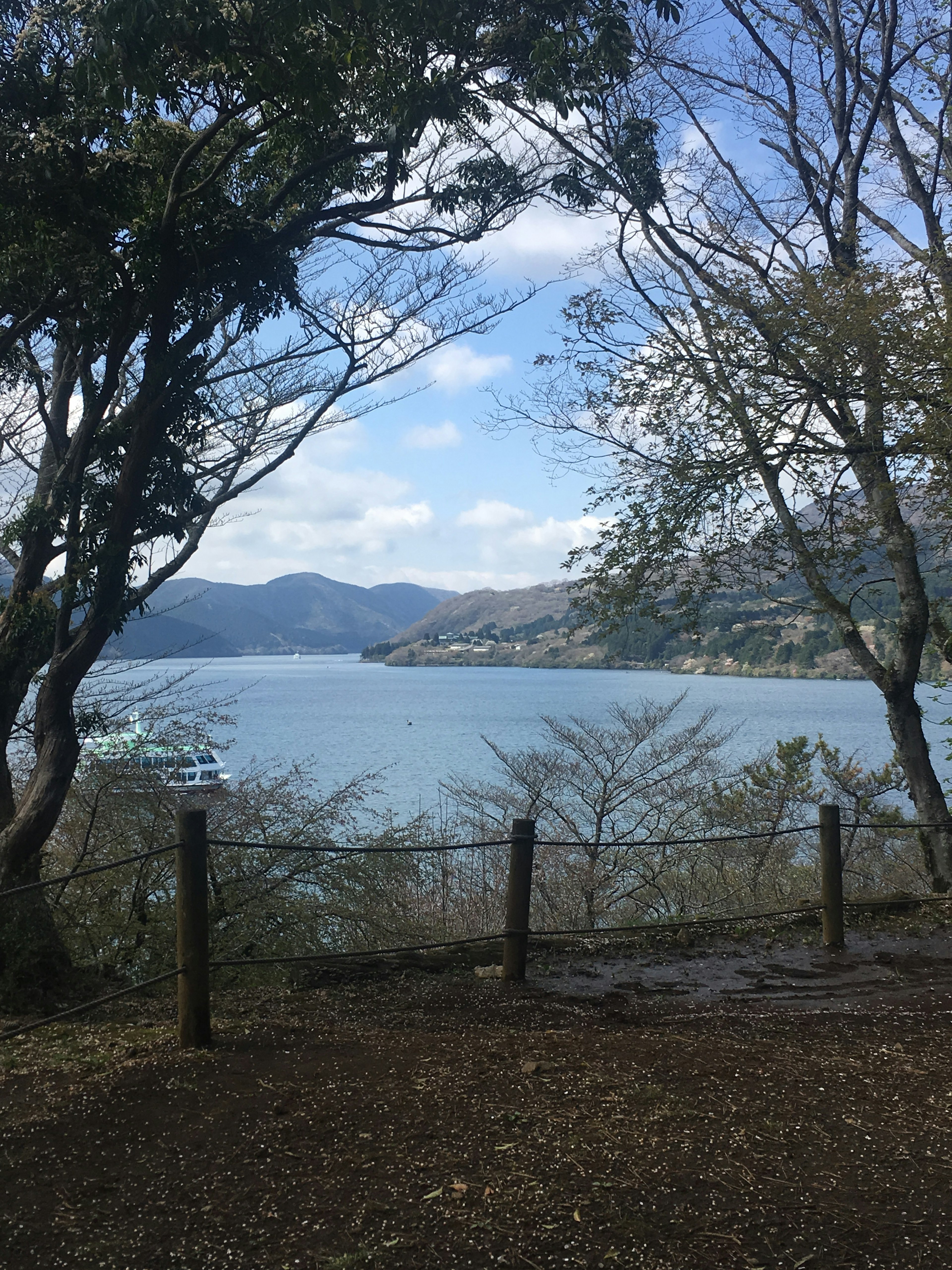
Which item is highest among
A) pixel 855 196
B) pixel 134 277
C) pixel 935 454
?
pixel 855 196

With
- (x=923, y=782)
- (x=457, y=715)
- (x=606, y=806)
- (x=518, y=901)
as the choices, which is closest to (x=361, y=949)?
(x=518, y=901)

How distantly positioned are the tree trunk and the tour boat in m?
7.59

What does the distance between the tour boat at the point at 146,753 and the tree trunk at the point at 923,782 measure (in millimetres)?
7593

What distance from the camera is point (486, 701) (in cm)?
6212

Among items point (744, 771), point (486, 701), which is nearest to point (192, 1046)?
point (744, 771)

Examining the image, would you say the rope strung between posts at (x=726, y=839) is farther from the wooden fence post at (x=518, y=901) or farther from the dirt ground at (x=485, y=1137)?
the dirt ground at (x=485, y=1137)

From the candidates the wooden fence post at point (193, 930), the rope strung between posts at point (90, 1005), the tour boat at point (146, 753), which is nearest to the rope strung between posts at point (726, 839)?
the wooden fence post at point (193, 930)

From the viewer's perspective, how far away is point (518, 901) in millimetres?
5516

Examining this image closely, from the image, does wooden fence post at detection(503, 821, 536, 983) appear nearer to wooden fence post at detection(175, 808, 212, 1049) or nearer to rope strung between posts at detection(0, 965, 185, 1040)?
wooden fence post at detection(175, 808, 212, 1049)

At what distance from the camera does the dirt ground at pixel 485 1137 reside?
2.67 m

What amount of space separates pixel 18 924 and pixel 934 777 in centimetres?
866

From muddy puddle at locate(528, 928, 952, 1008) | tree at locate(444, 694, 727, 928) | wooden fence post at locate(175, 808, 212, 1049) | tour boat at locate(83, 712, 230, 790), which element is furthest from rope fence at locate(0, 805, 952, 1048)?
tree at locate(444, 694, 727, 928)

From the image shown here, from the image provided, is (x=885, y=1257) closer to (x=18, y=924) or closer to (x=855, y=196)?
(x=18, y=924)

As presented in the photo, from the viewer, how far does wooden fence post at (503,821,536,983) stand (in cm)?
550
